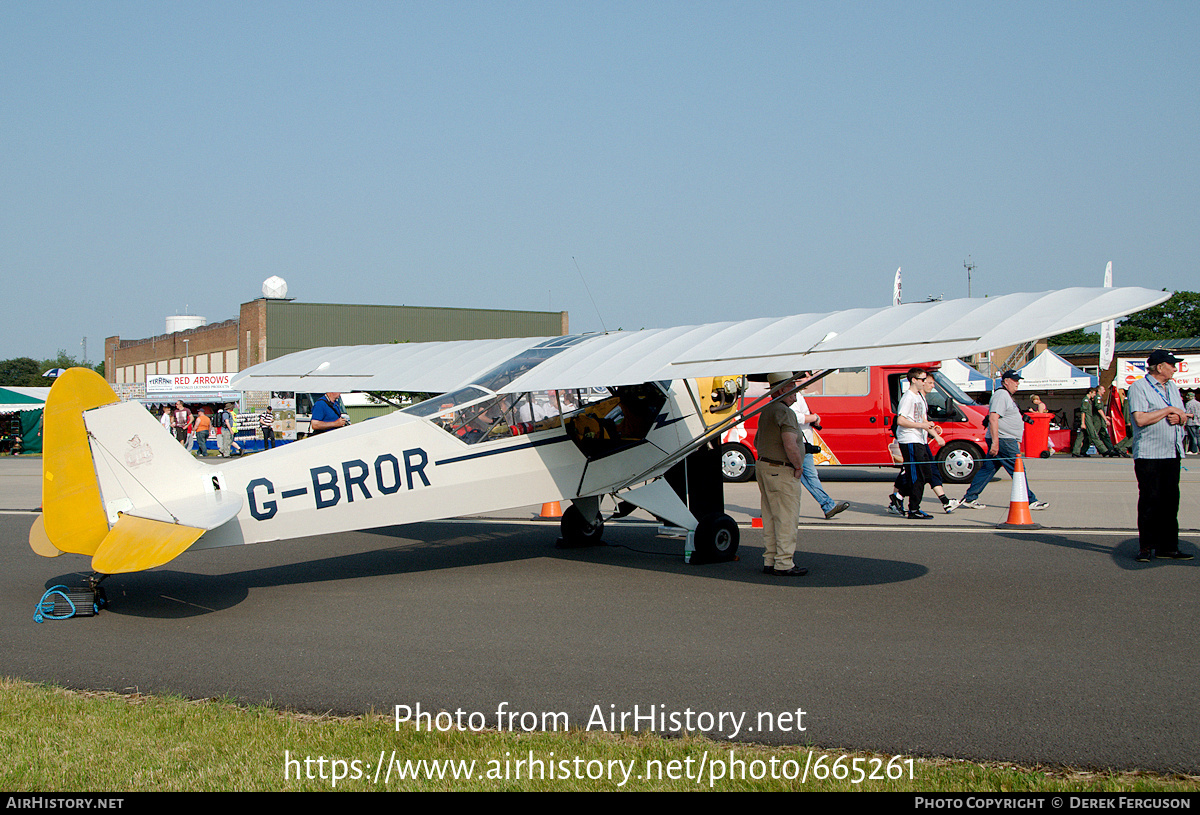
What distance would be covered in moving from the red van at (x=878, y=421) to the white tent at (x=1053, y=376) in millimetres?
15826

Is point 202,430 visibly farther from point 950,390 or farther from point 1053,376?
point 1053,376

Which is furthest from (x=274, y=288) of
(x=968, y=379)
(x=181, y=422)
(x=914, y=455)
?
(x=914, y=455)

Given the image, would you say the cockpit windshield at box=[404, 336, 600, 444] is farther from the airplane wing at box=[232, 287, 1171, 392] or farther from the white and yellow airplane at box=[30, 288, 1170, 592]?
the airplane wing at box=[232, 287, 1171, 392]

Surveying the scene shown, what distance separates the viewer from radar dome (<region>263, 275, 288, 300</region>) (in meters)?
58.7

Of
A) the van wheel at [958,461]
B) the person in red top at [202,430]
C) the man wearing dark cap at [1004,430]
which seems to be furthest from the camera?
the person in red top at [202,430]

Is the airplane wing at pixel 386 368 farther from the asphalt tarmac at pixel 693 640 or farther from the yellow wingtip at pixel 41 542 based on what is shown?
the yellow wingtip at pixel 41 542

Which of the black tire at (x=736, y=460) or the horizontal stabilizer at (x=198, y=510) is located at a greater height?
the horizontal stabilizer at (x=198, y=510)

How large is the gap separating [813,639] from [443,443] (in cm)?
365

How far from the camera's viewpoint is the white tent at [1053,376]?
3034 centimetres

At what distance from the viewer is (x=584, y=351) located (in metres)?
8.51

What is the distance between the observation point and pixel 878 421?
16219mm

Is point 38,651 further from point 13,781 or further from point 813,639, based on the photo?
point 813,639

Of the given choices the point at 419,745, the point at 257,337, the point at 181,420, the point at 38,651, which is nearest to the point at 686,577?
the point at 419,745

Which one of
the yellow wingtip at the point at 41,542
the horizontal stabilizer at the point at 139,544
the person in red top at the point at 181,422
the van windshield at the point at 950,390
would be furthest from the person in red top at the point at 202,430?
the horizontal stabilizer at the point at 139,544
